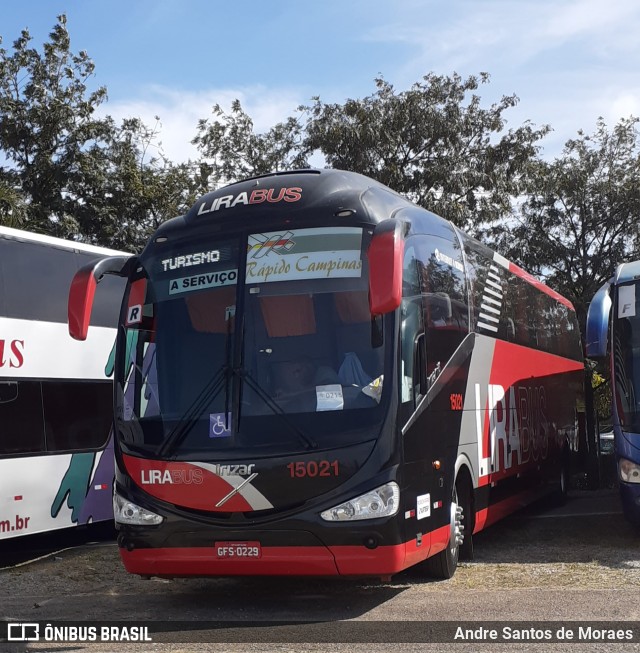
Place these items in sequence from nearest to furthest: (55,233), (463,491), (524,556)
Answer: (463,491), (524,556), (55,233)

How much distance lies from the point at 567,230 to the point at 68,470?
18835 millimetres

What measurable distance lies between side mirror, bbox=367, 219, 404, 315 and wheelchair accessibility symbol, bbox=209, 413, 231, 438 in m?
1.51

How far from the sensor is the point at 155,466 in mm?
7688

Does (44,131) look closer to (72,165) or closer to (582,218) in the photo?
(72,165)

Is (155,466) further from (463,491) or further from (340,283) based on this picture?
(463,491)

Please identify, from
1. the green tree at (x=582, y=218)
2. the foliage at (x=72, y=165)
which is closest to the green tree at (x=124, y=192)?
the foliage at (x=72, y=165)

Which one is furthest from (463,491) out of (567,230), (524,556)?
(567,230)

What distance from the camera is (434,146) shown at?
2552 cm

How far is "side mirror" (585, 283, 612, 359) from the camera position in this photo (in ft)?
38.7

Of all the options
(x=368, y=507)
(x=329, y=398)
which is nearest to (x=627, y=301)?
(x=329, y=398)

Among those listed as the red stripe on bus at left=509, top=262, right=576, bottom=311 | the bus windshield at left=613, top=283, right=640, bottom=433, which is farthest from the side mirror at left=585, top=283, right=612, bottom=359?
the red stripe on bus at left=509, top=262, right=576, bottom=311

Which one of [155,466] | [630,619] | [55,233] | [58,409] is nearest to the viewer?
[630,619]

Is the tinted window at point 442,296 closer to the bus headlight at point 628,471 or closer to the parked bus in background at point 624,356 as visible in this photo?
the parked bus in background at point 624,356

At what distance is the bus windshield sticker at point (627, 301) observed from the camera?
38.8 feet
